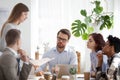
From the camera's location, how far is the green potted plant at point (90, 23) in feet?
17.3

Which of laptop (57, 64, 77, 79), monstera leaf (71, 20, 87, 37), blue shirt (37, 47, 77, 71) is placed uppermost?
monstera leaf (71, 20, 87, 37)

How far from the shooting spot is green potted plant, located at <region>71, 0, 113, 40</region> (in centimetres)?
526

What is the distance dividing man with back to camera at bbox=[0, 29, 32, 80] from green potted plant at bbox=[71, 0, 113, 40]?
107 inches

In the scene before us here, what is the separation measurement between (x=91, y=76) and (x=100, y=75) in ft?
1.04

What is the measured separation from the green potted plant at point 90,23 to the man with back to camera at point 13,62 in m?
2.71

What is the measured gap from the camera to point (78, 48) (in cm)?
588

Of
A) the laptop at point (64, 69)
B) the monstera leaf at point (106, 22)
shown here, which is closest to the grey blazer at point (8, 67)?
the laptop at point (64, 69)

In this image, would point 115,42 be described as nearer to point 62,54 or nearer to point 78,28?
point 62,54

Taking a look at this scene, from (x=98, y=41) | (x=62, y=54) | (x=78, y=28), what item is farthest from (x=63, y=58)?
(x=78, y=28)

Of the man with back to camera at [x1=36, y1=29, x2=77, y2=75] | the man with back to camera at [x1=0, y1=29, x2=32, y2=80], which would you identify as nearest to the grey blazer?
the man with back to camera at [x1=0, y1=29, x2=32, y2=80]

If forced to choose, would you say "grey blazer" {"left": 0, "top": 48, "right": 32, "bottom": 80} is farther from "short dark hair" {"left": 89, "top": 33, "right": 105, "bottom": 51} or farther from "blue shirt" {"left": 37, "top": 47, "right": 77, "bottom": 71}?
"short dark hair" {"left": 89, "top": 33, "right": 105, "bottom": 51}

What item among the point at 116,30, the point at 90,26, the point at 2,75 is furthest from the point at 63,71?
the point at 116,30

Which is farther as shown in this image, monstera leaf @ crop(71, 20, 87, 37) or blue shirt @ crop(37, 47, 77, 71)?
monstera leaf @ crop(71, 20, 87, 37)

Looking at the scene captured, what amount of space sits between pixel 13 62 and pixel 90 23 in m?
3.19
